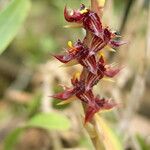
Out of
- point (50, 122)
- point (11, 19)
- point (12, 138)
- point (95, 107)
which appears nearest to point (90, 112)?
point (95, 107)

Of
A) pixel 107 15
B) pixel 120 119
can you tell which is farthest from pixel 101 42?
pixel 120 119

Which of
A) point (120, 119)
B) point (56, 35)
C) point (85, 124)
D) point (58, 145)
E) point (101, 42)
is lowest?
point (56, 35)

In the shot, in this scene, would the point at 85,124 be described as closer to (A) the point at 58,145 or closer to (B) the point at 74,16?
(B) the point at 74,16

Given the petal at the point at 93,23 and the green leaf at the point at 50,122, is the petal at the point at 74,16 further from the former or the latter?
the green leaf at the point at 50,122

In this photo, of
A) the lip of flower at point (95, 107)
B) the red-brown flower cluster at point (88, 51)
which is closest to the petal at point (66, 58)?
the red-brown flower cluster at point (88, 51)

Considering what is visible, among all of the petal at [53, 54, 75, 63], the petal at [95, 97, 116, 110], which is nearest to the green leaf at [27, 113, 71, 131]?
the petal at [95, 97, 116, 110]

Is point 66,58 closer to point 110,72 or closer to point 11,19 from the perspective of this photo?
point 110,72
